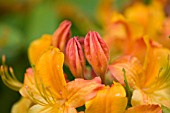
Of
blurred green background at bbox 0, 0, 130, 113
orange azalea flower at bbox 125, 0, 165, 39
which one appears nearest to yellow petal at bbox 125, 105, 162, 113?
orange azalea flower at bbox 125, 0, 165, 39

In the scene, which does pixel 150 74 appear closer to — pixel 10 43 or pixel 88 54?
pixel 88 54

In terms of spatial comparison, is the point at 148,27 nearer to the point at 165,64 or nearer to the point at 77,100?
the point at 165,64

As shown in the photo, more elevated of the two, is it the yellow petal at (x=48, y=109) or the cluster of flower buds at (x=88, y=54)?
the cluster of flower buds at (x=88, y=54)

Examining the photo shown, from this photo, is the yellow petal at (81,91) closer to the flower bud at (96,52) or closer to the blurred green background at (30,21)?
the flower bud at (96,52)

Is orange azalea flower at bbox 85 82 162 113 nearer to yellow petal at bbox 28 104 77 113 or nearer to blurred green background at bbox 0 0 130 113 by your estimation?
yellow petal at bbox 28 104 77 113

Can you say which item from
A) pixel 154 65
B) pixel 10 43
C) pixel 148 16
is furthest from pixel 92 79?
Answer: pixel 10 43

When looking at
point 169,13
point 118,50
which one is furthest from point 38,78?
point 169,13

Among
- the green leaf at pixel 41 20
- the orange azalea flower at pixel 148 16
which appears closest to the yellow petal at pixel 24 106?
the orange azalea flower at pixel 148 16
